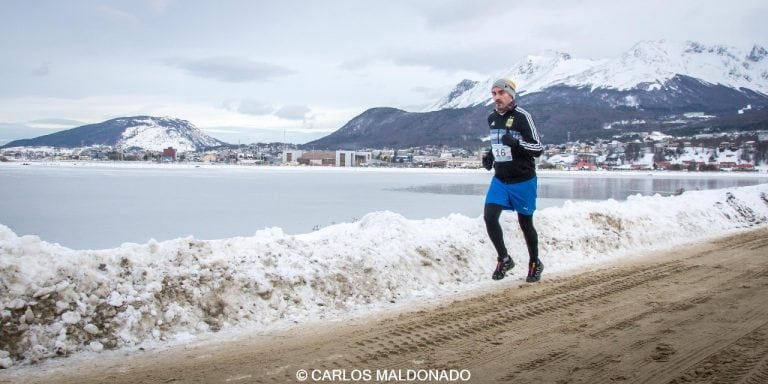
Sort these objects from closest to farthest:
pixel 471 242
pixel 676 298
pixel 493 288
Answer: pixel 676 298
pixel 493 288
pixel 471 242

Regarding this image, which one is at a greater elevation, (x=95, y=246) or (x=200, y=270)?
(x=200, y=270)

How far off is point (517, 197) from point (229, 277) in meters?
2.92

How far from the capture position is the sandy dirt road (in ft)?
10.3

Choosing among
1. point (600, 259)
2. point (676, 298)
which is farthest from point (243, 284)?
point (600, 259)

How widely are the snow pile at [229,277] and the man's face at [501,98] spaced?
1664mm

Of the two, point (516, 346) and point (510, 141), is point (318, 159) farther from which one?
point (516, 346)

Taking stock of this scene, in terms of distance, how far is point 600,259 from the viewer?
24.1 feet

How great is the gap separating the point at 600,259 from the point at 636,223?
85.1 inches

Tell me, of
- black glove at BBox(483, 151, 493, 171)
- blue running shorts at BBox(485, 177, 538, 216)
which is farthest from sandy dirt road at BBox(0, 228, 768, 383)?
black glove at BBox(483, 151, 493, 171)

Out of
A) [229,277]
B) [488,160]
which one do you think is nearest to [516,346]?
[229,277]

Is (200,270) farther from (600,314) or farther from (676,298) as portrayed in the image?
(676,298)

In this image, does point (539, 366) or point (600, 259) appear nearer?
point (539, 366)

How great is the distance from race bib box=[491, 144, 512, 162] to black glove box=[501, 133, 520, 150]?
0.23ft

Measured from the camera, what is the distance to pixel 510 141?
18.5ft
